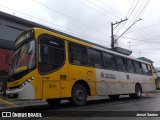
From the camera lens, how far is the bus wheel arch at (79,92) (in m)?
10.4

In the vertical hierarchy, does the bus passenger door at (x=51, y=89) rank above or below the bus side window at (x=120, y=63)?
below

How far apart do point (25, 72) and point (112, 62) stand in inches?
267

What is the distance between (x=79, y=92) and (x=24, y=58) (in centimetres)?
303

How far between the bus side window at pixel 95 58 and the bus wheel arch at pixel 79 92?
4.14 feet

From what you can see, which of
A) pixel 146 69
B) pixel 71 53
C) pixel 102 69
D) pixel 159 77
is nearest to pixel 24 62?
pixel 71 53

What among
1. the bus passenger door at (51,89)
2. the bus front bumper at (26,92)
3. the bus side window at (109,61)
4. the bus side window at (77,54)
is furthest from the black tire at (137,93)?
the bus front bumper at (26,92)

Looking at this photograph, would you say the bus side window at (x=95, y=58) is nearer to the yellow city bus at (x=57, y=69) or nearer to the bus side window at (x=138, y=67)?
the yellow city bus at (x=57, y=69)

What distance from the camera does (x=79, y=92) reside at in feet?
35.1

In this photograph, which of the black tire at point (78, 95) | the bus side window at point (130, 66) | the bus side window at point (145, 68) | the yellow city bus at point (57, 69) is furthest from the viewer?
the bus side window at point (145, 68)

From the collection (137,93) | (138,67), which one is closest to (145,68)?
(138,67)

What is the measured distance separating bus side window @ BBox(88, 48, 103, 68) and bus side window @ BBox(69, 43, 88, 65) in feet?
1.44

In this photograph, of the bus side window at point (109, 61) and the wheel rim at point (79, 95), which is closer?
the wheel rim at point (79, 95)

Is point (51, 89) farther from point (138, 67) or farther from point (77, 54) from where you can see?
point (138, 67)

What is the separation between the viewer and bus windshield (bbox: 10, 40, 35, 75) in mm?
8883
